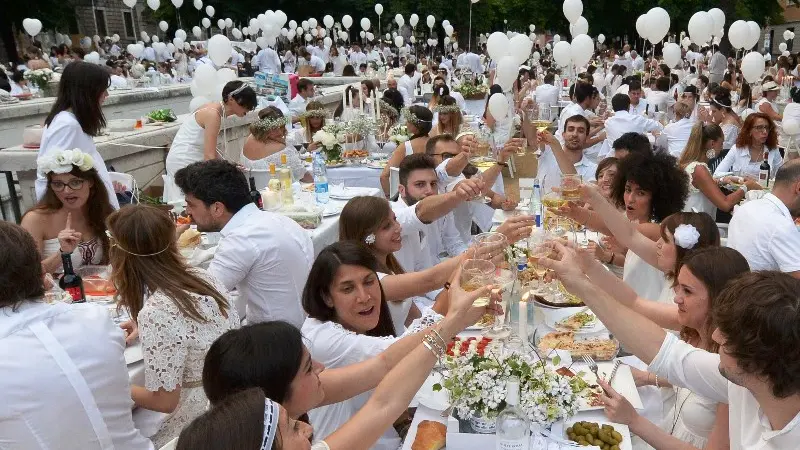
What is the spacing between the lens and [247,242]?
11.9 ft

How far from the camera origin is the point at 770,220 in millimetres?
3814

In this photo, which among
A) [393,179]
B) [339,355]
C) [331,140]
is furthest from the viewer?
[331,140]

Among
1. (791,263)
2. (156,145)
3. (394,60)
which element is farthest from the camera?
(394,60)

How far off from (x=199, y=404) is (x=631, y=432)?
189cm

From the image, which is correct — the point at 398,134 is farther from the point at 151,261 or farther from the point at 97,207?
the point at 151,261

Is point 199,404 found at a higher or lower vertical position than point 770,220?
lower

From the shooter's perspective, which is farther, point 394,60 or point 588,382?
point 394,60

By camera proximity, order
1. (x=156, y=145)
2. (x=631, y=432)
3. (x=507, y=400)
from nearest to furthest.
Answer: (x=507, y=400)
(x=631, y=432)
(x=156, y=145)

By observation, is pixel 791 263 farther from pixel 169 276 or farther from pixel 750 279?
pixel 169 276

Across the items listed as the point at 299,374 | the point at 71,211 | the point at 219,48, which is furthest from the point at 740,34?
the point at 299,374

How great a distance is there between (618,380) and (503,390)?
2.74 ft

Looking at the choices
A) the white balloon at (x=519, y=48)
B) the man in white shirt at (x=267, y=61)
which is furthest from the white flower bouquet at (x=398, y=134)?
the man in white shirt at (x=267, y=61)

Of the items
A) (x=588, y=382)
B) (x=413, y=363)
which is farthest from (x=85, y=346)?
(x=588, y=382)

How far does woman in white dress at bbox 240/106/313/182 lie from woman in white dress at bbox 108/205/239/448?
3.99m
